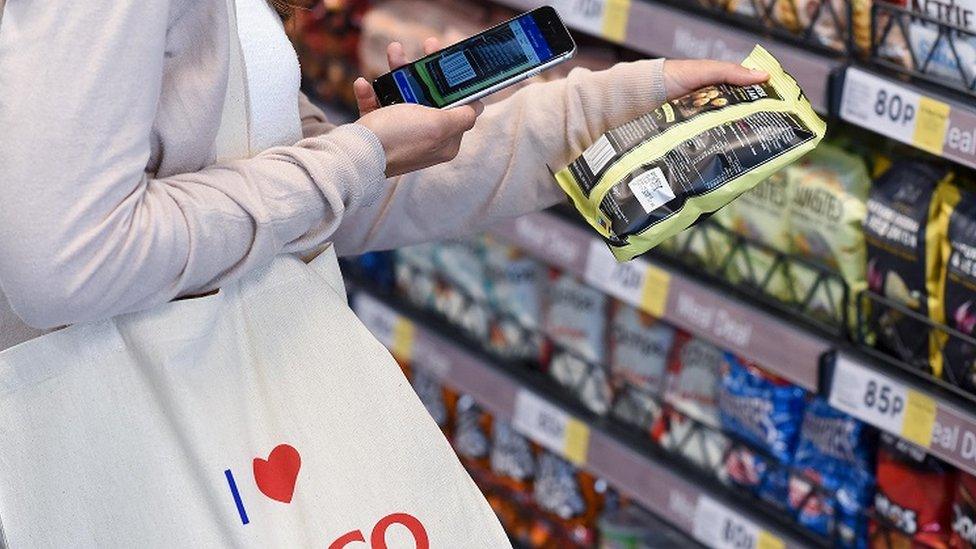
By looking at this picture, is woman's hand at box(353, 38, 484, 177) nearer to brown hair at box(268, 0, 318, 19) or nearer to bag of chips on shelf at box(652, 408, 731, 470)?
brown hair at box(268, 0, 318, 19)

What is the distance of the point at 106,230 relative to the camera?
1.03 metres

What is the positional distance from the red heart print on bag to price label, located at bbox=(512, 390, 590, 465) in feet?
3.87

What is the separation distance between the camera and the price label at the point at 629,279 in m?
2.15

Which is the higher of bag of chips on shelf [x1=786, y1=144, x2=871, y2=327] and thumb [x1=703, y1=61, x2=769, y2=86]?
thumb [x1=703, y1=61, x2=769, y2=86]

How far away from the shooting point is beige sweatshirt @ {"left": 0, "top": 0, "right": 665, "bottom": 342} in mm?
1000

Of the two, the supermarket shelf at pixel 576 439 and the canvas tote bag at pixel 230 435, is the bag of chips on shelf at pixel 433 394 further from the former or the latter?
the canvas tote bag at pixel 230 435

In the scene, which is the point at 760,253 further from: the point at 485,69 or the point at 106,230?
the point at 106,230

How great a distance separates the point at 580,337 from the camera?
2373mm

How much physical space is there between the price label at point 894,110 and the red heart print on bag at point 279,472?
0.88 m

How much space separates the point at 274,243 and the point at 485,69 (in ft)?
1.02

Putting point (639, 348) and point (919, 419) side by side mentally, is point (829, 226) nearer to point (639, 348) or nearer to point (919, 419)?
point (919, 419)

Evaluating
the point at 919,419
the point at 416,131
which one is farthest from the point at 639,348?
the point at 416,131

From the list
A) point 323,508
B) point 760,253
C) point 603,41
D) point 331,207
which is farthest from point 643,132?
point 603,41

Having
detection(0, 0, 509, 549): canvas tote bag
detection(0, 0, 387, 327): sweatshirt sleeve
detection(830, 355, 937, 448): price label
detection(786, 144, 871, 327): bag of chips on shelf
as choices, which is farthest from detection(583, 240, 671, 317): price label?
detection(0, 0, 387, 327): sweatshirt sleeve
